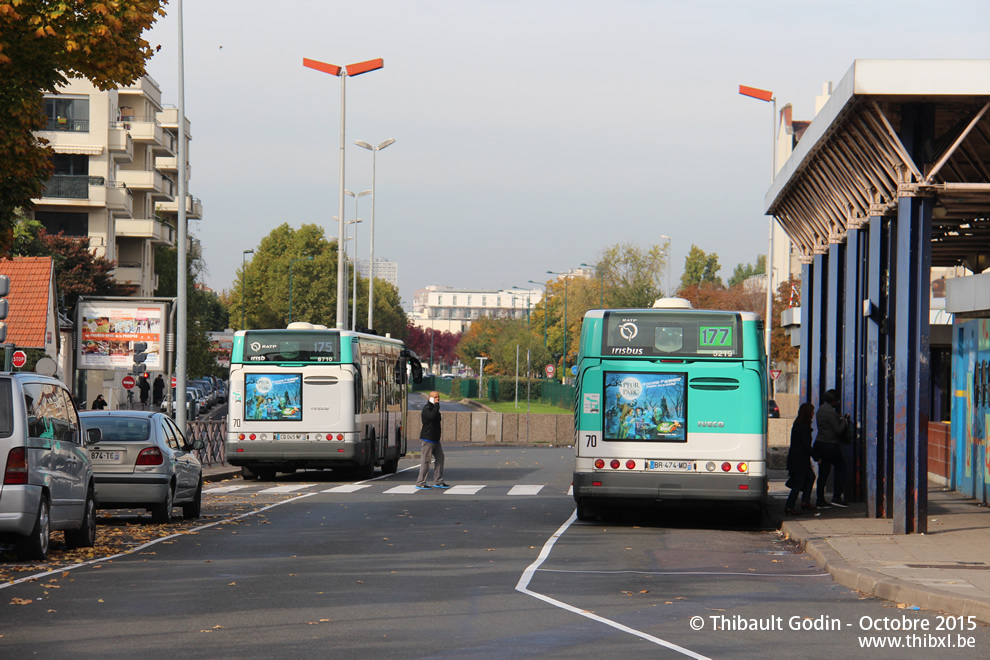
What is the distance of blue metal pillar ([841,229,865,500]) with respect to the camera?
2028 cm

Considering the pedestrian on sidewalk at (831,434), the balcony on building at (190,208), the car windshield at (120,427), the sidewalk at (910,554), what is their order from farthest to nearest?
the balcony on building at (190,208), the pedestrian on sidewalk at (831,434), the car windshield at (120,427), the sidewalk at (910,554)

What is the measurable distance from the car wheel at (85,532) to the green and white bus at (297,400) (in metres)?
12.8

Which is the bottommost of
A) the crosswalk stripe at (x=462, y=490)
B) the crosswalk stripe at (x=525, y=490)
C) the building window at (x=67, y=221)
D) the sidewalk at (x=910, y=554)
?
the crosswalk stripe at (x=525, y=490)

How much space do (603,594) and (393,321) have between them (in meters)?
128

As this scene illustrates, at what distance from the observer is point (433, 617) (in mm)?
9617

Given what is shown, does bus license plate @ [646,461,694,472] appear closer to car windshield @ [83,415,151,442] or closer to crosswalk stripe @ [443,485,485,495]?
car windshield @ [83,415,151,442]

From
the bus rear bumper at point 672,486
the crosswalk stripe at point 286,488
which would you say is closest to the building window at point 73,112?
the crosswalk stripe at point 286,488

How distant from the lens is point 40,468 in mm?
12664

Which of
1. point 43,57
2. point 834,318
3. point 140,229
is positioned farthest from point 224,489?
point 140,229

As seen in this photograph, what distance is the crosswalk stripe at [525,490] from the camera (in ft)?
82.3

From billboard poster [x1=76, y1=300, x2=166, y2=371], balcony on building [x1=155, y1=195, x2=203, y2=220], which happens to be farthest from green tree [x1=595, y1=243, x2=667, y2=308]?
billboard poster [x1=76, y1=300, x2=166, y2=371]

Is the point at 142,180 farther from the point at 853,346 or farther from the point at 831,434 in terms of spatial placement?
the point at 831,434

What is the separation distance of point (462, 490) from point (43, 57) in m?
13.1

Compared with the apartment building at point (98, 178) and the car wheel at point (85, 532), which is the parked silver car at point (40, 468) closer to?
the car wheel at point (85, 532)
